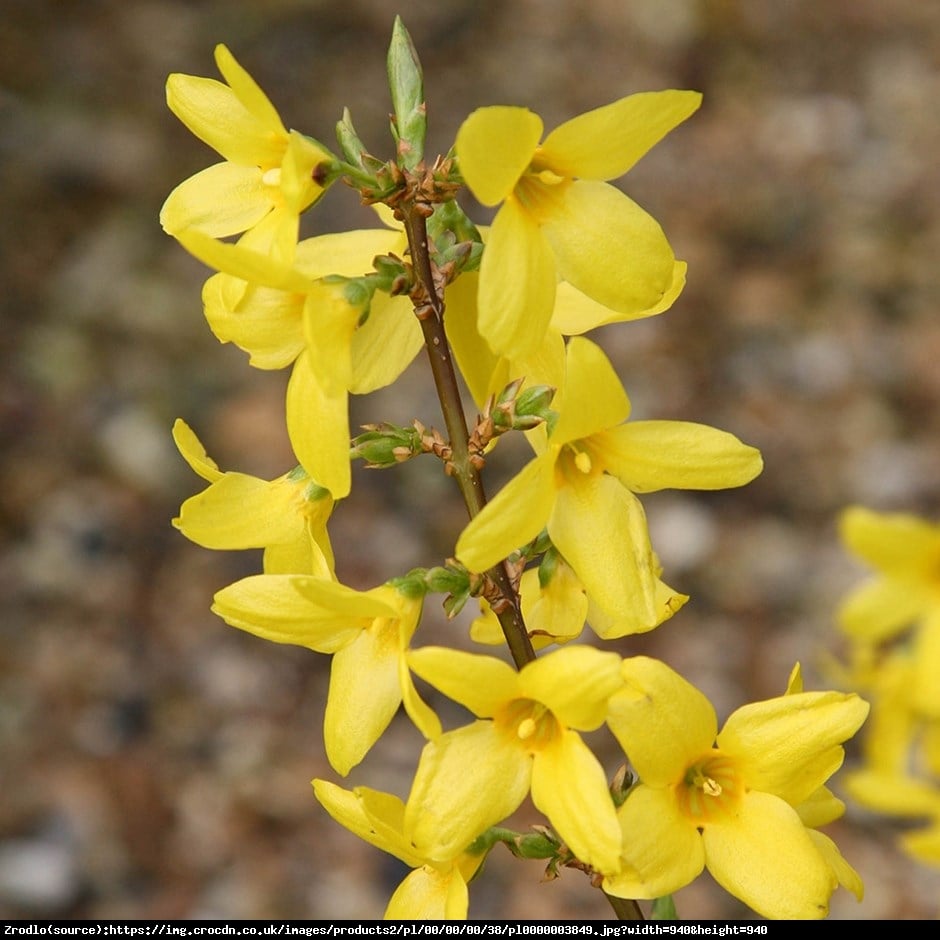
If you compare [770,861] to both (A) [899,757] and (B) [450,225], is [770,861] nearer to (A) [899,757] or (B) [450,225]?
(A) [899,757]

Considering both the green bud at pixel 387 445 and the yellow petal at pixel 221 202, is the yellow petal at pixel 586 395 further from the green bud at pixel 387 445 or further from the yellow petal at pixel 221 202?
the yellow petal at pixel 221 202

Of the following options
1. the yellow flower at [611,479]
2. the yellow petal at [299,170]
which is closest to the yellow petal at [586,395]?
the yellow flower at [611,479]

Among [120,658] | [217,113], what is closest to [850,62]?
[120,658]

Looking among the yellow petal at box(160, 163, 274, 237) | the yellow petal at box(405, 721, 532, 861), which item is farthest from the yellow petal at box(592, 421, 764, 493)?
the yellow petal at box(160, 163, 274, 237)

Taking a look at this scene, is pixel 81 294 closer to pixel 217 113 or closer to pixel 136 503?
pixel 136 503

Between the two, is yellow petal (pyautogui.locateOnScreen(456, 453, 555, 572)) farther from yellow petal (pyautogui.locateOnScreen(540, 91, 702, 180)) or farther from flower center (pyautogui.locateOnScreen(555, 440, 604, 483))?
yellow petal (pyautogui.locateOnScreen(540, 91, 702, 180))

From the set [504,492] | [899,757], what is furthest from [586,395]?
[899,757]
